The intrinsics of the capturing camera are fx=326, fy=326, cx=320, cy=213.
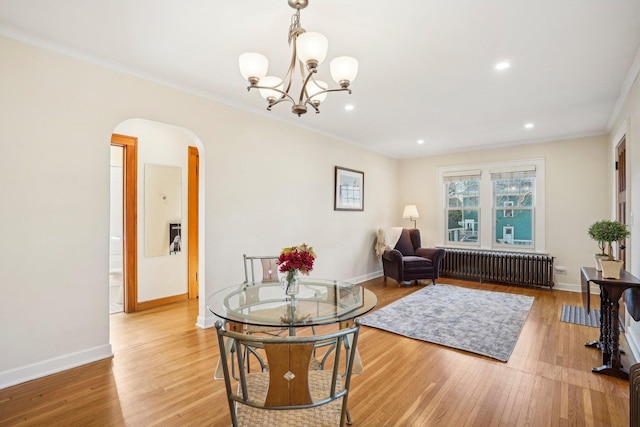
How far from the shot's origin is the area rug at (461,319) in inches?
126

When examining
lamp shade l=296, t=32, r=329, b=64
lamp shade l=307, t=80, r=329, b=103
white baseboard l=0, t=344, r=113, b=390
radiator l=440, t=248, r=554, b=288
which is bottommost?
white baseboard l=0, t=344, r=113, b=390

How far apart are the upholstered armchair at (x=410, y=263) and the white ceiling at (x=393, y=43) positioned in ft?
8.70

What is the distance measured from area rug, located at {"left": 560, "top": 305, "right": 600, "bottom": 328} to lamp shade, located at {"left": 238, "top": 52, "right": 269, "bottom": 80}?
170 inches

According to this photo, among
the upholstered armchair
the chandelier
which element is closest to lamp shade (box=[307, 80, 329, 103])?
the chandelier

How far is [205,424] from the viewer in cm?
195

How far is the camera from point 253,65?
2.03 meters

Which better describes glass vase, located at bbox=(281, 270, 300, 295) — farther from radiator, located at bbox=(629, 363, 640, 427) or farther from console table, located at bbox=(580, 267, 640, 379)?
console table, located at bbox=(580, 267, 640, 379)

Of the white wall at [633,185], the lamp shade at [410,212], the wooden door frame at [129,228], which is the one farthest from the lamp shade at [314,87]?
the lamp shade at [410,212]

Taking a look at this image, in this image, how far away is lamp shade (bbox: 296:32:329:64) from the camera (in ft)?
5.98

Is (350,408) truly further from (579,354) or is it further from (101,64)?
(101,64)

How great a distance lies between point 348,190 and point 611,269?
12.1 ft

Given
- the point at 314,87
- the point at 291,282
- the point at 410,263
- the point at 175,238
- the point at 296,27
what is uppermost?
the point at 296,27

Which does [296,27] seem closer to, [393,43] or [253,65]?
[253,65]

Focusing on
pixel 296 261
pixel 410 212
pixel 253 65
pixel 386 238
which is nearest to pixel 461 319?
pixel 386 238
